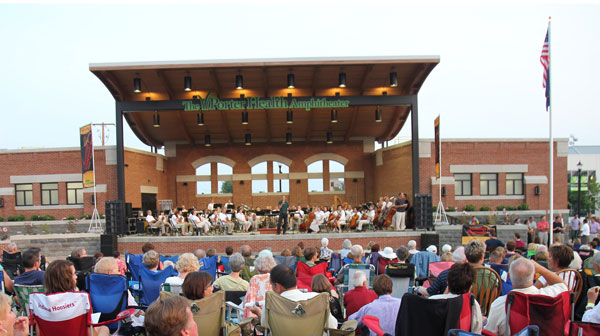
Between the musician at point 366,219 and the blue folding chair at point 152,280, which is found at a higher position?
the blue folding chair at point 152,280

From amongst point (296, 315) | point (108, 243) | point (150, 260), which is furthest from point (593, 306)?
point (108, 243)

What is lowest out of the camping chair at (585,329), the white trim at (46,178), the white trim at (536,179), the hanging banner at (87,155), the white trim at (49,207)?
the white trim at (49,207)

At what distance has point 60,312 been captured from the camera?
351cm

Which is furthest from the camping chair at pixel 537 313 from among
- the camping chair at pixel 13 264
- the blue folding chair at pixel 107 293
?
the camping chair at pixel 13 264

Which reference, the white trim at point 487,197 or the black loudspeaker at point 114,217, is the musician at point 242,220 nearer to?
the black loudspeaker at point 114,217

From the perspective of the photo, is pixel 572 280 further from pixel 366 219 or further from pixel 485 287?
pixel 366 219

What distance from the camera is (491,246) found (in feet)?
26.2

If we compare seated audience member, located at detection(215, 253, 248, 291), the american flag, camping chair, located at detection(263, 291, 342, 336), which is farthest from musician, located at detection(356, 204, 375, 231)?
camping chair, located at detection(263, 291, 342, 336)

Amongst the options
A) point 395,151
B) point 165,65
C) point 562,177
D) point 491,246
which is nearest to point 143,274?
point 491,246

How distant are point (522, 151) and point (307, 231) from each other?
41.0 ft

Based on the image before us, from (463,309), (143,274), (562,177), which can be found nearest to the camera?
(463,309)

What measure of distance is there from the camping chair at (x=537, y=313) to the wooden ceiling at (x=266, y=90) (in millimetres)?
14315

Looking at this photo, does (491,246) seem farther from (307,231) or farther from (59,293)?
(307,231)

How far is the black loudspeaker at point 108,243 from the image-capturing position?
15.5 meters
